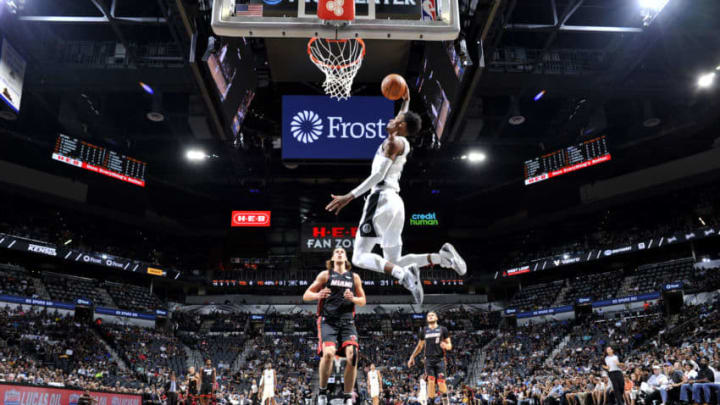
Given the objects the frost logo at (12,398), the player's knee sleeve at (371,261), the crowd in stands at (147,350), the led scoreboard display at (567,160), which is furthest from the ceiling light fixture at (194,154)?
the player's knee sleeve at (371,261)

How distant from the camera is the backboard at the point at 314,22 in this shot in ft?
16.1

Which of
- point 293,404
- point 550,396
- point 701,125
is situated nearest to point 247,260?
point 293,404

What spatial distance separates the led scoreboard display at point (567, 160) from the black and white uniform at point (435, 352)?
1226 cm

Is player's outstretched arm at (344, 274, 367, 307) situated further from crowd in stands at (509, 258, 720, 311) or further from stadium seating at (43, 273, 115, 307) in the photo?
stadium seating at (43, 273, 115, 307)

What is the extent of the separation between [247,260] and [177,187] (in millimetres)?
7232

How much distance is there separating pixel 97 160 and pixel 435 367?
1631 cm

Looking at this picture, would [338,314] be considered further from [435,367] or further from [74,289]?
[74,289]

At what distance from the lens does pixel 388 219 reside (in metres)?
4.12

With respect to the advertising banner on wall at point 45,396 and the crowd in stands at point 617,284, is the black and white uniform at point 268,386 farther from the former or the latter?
the crowd in stands at point 617,284

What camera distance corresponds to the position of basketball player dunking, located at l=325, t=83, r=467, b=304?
4.02 meters

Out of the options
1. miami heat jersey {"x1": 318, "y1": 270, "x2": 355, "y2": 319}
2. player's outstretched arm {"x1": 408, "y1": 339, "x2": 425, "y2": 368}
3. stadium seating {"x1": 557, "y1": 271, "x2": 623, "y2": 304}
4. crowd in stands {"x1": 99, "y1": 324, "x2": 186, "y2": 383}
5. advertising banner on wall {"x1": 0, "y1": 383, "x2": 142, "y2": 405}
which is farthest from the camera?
stadium seating {"x1": 557, "y1": 271, "x2": 623, "y2": 304}

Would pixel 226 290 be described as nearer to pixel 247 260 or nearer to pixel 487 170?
pixel 247 260

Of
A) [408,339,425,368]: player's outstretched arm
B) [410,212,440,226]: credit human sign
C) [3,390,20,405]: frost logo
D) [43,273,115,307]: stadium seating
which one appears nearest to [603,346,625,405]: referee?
[408,339,425,368]: player's outstretched arm

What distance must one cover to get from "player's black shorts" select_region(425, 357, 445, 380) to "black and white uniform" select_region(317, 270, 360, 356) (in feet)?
13.3
